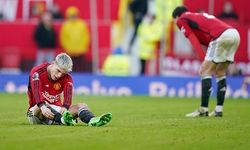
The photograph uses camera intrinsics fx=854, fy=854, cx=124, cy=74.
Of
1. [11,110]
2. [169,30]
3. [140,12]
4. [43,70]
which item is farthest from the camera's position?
[140,12]

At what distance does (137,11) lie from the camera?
31.6 metres

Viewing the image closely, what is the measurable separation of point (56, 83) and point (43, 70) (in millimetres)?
292

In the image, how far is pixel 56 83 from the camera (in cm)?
1359

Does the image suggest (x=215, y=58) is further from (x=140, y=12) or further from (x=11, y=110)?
(x=140, y=12)

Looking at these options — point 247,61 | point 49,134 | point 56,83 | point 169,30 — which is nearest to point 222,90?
point 56,83

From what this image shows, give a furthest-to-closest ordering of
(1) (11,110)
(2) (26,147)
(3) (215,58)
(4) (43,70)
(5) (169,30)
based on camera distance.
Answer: (5) (169,30) → (1) (11,110) → (3) (215,58) → (4) (43,70) → (2) (26,147)

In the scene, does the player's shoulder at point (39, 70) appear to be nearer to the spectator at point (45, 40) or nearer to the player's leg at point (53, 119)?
the player's leg at point (53, 119)

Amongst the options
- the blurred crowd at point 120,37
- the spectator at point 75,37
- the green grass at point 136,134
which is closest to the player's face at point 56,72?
the green grass at point 136,134

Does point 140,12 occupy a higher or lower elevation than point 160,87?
higher

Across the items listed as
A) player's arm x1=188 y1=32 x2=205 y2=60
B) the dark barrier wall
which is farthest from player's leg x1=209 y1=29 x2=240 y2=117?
the dark barrier wall

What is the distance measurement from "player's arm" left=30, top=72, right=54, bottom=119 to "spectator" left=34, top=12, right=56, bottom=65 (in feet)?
58.1

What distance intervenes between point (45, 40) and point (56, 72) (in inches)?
713

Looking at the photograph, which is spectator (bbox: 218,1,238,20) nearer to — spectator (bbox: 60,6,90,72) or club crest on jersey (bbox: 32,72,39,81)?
spectator (bbox: 60,6,90,72)

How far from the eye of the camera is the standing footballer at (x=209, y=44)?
55.6 ft
